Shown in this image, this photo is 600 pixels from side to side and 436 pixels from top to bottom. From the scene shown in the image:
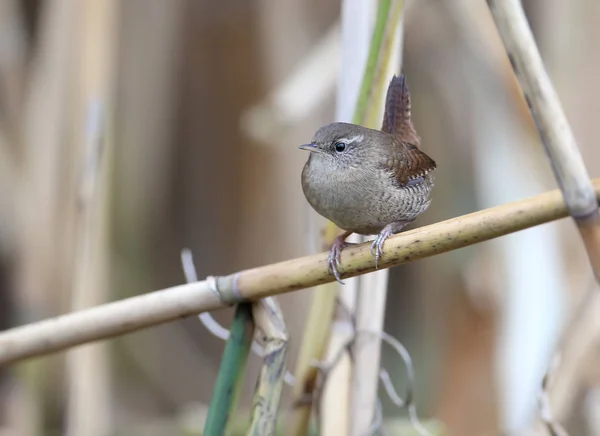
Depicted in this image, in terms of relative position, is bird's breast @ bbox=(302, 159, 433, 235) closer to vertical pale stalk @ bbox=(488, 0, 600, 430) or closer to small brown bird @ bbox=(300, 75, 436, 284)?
small brown bird @ bbox=(300, 75, 436, 284)

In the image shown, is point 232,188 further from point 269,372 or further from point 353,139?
point 269,372

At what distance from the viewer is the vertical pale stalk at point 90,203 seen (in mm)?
1490

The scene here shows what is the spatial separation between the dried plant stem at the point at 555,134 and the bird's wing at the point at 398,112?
0.41m

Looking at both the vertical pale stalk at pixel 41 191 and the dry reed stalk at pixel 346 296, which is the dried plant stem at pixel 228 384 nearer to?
the dry reed stalk at pixel 346 296

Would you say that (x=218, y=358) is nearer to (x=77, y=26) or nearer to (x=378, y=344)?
(x=77, y=26)

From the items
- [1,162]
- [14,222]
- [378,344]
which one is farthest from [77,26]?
[378,344]

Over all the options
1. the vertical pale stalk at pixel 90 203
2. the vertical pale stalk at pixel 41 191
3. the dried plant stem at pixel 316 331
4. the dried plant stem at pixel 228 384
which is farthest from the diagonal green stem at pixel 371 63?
the vertical pale stalk at pixel 41 191

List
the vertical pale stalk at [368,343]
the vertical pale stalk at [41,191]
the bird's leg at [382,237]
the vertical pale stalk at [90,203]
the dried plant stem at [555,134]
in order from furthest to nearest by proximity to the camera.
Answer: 1. the vertical pale stalk at [41,191]
2. the vertical pale stalk at [90,203]
3. the vertical pale stalk at [368,343]
4. the bird's leg at [382,237]
5. the dried plant stem at [555,134]

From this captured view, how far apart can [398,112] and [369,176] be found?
6.2 inches

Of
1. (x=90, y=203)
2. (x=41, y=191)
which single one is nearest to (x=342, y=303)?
(x=90, y=203)

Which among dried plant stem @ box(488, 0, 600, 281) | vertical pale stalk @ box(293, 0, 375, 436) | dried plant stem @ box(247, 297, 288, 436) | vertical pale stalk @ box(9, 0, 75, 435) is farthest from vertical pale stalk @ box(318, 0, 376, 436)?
vertical pale stalk @ box(9, 0, 75, 435)

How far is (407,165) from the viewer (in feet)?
3.49

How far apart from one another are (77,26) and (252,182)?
2.61ft

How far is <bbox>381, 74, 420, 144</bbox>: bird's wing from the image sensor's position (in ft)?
3.54
